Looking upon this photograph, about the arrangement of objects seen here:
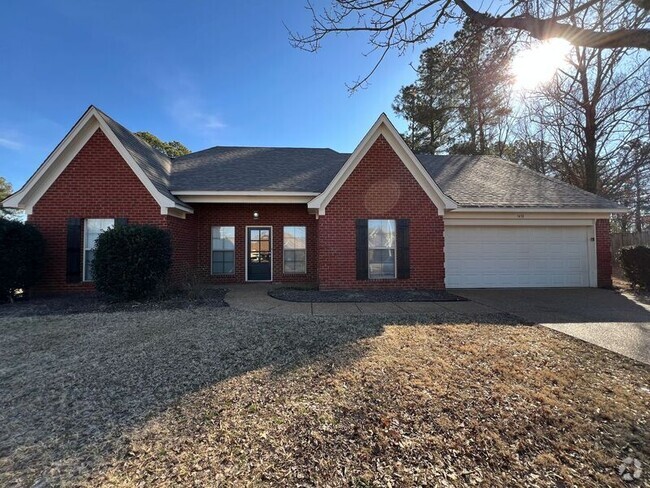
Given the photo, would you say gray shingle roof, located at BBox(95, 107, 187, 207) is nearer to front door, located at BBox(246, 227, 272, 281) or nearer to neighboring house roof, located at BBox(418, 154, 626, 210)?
front door, located at BBox(246, 227, 272, 281)

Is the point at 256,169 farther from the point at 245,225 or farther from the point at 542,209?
the point at 542,209

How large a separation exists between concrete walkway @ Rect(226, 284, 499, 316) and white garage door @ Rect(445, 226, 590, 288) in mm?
2692

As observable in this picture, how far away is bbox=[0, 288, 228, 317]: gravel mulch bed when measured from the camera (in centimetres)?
727

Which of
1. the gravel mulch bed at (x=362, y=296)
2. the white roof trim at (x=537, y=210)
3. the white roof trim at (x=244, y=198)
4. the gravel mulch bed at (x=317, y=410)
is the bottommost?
the gravel mulch bed at (x=317, y=410)

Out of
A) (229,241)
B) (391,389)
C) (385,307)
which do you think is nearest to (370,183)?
(385,307)

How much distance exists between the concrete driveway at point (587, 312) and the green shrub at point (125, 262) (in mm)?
8566

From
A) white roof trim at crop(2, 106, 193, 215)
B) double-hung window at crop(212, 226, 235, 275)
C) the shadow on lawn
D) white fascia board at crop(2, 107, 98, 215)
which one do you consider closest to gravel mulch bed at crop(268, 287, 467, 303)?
the shadow on lawn

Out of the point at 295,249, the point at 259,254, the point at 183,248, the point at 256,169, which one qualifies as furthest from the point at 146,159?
the point at 295,249

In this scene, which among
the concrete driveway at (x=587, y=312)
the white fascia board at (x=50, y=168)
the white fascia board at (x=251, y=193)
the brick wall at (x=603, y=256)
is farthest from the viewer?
the brick wall at (x=603, y=256)

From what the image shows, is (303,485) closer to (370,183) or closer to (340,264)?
(340,264)

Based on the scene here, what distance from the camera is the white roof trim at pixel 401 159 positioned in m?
9.58

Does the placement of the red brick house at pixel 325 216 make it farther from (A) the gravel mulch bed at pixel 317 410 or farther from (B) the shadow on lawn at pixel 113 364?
(A) the gravel mulch bed at pixel 317 410

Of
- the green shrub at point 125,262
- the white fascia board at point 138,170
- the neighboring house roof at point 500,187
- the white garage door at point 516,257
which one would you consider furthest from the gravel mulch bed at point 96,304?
the neighboring house roof at point 500,187

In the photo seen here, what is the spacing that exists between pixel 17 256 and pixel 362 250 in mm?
9086
